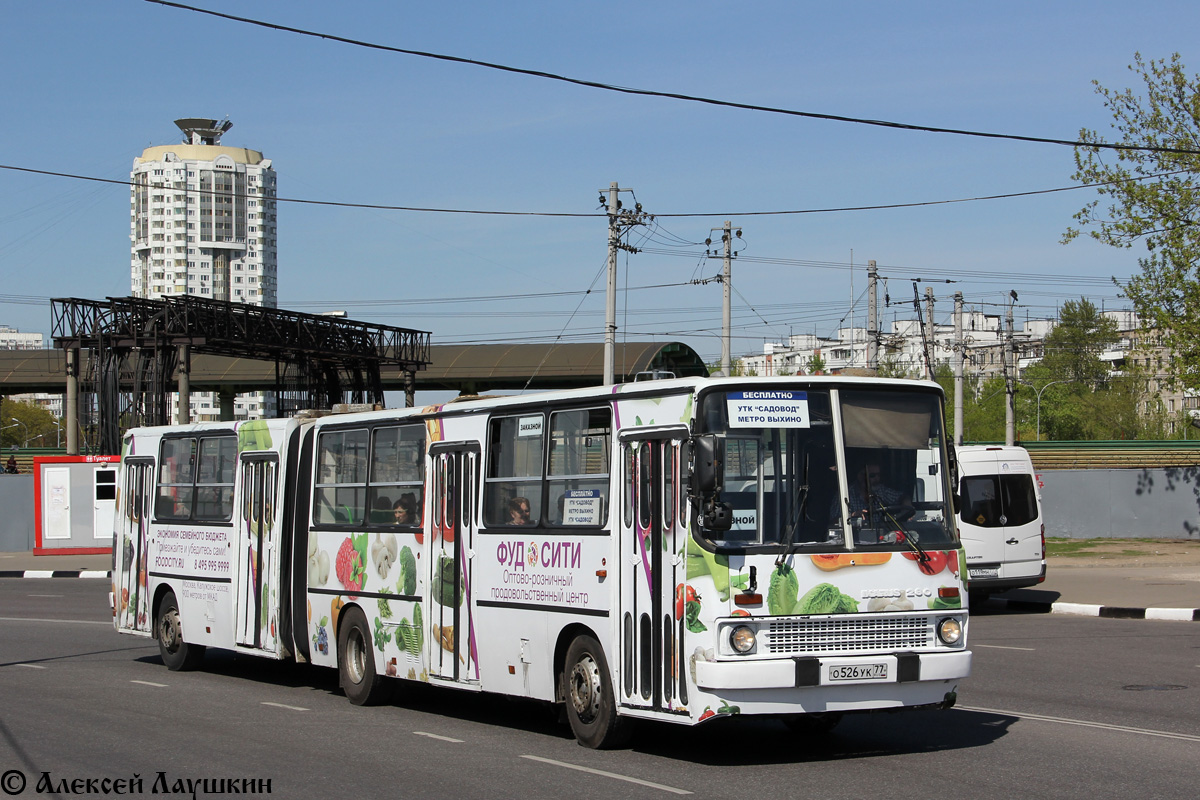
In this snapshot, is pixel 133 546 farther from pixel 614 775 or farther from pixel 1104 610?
pixel 1104 610

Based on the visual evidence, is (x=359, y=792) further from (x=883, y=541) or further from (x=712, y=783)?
(x=883, y=541)

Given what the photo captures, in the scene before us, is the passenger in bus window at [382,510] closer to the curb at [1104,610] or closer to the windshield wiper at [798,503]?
the windshield wiper at [798,503]

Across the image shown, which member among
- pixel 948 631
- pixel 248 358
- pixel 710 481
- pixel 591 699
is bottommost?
pixel 591 699

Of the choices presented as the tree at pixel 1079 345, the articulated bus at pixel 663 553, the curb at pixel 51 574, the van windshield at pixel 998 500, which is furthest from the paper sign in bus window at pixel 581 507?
the tree at pixel 1079 345

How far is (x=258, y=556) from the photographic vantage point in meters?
14.6

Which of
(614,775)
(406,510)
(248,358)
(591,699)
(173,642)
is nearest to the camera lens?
(614,775)

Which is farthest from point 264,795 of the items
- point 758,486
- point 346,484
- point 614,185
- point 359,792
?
point 614,185

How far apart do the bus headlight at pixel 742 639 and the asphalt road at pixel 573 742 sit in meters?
0.84

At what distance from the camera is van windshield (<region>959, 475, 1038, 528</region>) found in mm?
21797

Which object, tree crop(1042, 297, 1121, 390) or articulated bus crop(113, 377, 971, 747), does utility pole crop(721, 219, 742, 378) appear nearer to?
articulated bus crop(113, 377, 971, 747)

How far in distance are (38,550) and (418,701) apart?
28.9 metres

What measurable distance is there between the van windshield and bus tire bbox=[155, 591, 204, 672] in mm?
Answer: 12402

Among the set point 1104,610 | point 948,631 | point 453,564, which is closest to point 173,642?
point 453,564

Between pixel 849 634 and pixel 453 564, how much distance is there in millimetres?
4085
